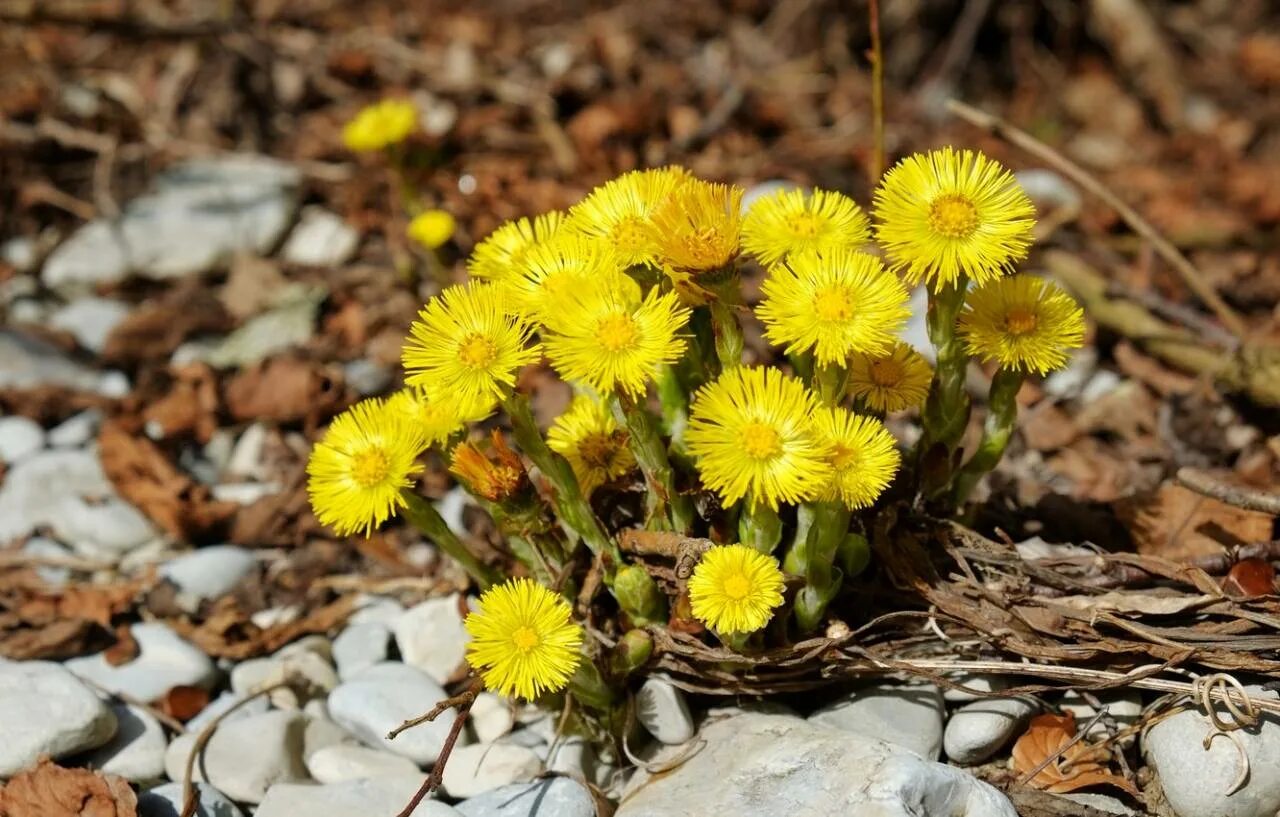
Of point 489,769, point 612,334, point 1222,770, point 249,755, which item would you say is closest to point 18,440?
point 249,755

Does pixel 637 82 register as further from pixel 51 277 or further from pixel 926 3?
pixel 51 277

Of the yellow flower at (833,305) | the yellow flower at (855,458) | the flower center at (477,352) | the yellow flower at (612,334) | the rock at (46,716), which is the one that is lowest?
the rock at (46,716)

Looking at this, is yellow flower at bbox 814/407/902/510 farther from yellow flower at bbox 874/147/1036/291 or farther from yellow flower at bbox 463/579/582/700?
yellow flower at bbox 463/579/582/700

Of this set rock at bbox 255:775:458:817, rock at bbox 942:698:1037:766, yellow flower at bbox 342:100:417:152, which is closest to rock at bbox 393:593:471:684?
rock at bbox 255:775:458:817

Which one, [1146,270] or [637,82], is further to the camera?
[637,82]

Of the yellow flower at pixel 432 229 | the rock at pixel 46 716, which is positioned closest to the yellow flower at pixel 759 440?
the rock at pixel 46 716

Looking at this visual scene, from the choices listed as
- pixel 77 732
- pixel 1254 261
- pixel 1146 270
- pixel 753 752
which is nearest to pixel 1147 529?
pixel 753 752

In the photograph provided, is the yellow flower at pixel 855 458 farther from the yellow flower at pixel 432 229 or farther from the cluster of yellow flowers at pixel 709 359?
the yellow flower at pixel 432 229
